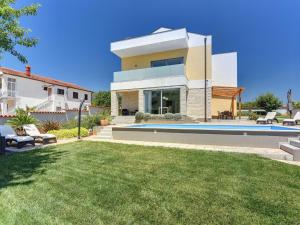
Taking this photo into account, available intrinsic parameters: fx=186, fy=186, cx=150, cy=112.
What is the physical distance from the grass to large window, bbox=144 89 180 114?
1136cm

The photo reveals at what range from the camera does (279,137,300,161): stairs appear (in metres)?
6.45

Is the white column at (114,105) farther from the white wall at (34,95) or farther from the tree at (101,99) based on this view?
the tree at (101,99)

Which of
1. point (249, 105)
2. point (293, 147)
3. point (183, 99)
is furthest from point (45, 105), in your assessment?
point (249, 105)

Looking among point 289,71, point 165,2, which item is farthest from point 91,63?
point 289,71

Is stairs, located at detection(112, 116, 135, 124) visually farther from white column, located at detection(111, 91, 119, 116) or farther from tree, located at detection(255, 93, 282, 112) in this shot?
tree, located at detection(255, 93, 282, 112)

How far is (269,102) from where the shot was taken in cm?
3888

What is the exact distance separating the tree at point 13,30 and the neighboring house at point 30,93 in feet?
56.5

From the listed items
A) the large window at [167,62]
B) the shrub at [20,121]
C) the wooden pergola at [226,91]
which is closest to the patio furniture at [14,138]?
the shrub at [20,121]

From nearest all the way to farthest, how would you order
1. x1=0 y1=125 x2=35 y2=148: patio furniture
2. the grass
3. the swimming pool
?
the grass < the swimming pool < x1=0 y1=125 x2=35 y2=148: patio furniture

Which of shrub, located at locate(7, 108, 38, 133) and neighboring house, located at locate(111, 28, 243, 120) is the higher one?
neighboring house, located at locate(111, 28, 243, 120)

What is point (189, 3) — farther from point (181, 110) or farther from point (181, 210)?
point (181, 210)

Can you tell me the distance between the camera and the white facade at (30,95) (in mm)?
24286

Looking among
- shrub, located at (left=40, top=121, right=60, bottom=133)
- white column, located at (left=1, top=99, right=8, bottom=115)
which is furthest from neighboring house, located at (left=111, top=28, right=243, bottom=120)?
white column, located at (left=1, top=99, right=8, bottom=115)

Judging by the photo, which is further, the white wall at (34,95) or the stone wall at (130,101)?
the white wall at (34,95)
